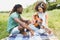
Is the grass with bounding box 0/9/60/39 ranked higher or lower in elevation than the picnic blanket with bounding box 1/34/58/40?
higher

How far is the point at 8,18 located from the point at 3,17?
6cm

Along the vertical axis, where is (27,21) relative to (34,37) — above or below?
above

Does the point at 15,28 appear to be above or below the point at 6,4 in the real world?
below

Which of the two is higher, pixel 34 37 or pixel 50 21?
pixel 50 21

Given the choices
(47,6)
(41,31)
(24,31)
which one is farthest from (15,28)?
(47,6)

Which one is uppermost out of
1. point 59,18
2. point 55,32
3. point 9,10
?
point 9,10

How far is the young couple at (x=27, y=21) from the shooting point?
2.40 metres

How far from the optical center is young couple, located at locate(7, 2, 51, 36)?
2.40m

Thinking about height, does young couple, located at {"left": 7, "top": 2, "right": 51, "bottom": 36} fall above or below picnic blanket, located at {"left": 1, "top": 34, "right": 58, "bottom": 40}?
above

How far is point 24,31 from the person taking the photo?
2.43 metres

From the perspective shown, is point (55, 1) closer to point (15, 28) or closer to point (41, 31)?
point (41, 31)

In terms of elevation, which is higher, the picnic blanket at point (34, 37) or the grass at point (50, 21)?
the grass at point (50, 21)

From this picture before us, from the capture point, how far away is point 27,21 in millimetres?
2453

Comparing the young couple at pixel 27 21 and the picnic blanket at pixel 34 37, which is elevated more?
the young couple at pixel 27 21
